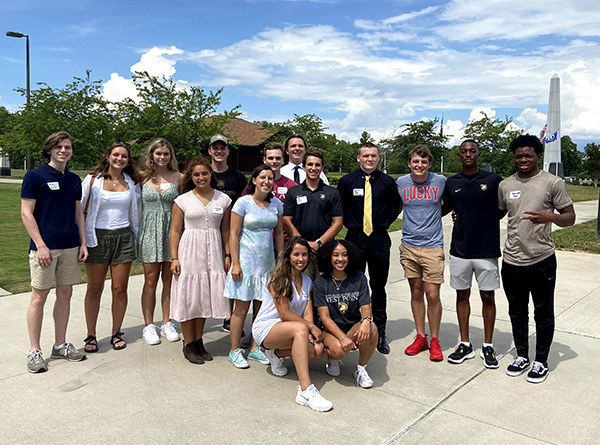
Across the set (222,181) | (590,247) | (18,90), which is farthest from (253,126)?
(222,181)

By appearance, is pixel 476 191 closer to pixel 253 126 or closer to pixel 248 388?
pixel 248 388

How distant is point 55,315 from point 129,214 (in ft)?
3.61

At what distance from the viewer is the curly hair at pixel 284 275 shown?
13.1ft

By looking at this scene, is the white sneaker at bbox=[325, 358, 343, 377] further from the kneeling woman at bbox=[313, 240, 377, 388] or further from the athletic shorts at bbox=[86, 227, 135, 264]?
the athletic shorts at bbox=[86, 227, 135, 264]

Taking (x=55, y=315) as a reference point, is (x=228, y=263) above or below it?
above

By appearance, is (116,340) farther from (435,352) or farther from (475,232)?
(475,232)

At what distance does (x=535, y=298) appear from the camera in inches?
166

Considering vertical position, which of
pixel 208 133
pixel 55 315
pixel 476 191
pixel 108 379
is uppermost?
pixel 208 133

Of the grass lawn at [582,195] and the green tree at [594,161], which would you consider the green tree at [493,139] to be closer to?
the grass lawn at [582,195]

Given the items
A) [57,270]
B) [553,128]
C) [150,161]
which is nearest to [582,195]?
[553,128]

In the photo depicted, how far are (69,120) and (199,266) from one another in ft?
77.3

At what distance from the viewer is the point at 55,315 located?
4.41 m

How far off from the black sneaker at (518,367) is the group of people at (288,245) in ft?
0.04

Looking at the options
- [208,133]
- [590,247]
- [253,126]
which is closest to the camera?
[590,247]
